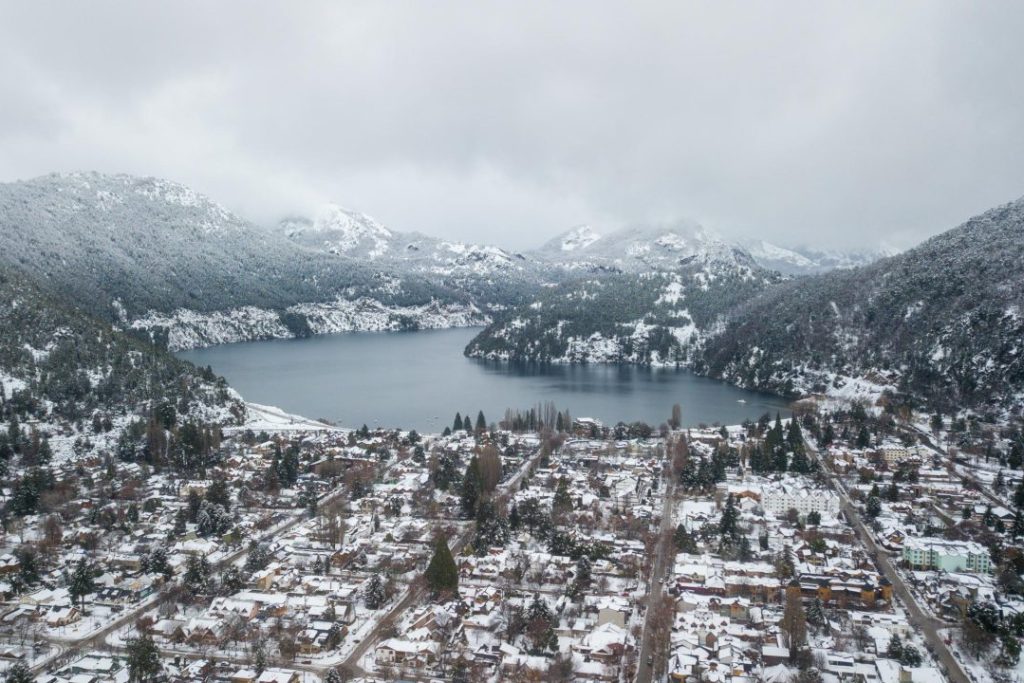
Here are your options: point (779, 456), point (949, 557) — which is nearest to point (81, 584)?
point (949, 557)

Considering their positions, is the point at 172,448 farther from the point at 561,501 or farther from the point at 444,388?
the point at 444,388

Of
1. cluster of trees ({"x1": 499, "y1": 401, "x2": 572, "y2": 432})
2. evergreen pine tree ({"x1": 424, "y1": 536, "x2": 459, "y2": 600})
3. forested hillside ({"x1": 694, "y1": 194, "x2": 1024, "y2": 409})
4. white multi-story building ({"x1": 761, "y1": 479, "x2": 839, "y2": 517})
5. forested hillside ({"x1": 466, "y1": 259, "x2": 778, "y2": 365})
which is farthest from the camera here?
forested hillside ({"x1": 466, "y1": 259, "x2": 778, "y2": 365})

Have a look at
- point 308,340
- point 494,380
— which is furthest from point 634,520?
point 308,340

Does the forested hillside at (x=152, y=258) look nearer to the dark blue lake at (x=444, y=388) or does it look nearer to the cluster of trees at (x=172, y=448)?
the dark blue lake at (x=444, y=388)

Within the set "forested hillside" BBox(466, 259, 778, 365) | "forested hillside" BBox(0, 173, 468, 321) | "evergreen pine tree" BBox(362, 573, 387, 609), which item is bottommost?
"evergreen pine tree" BBox(362, 573, 387, 609)

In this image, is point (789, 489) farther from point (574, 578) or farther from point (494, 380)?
point (494, 380)

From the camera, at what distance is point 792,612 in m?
23.1

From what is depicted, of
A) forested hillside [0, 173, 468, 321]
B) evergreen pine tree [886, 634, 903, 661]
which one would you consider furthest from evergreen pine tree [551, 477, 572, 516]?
forested hillside [0, 173, 468, 321]

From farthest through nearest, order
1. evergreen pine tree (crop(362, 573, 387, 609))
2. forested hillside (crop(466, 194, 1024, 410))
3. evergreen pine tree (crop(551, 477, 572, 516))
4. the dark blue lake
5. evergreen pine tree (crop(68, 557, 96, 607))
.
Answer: the dark blue lake → forested hillside (crop(466, 194, 1024, 410)) → evergreen pine tree (crop(551, 477, 572, 516)) → evergreen pine tree (crop(68, 557, 96, 607)) → evergreen pine tree (crop(362, 573, 387, 609))

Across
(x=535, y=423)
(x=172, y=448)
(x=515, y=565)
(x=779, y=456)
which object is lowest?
(x=515, y=565)

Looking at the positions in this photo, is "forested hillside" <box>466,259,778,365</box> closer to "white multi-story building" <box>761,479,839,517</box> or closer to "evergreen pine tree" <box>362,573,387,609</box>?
"white multi-story building" <box>761,479,839,517</box>

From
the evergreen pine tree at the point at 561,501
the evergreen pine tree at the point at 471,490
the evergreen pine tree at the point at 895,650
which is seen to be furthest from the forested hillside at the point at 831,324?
the evergreen pine tree at the point at 895,650

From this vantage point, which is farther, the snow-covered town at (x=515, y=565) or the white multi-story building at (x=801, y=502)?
the white multi-story building at (x=801, y=502)

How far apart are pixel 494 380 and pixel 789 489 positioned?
157 ft
